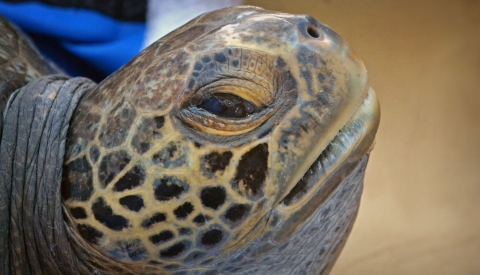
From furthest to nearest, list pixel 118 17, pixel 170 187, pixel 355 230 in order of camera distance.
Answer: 1. pixel 355 230
2. pixel 118 17
3. pixel 170 187

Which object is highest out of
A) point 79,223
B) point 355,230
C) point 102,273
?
point 79,223

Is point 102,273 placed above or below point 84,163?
below

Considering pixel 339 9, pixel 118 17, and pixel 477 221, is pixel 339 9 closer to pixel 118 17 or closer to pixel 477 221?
pixel 118 17

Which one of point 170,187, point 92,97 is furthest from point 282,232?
point 92,97

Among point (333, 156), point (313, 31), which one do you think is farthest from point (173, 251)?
point (313, 31)

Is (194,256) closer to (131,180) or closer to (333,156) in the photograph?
(131,180)

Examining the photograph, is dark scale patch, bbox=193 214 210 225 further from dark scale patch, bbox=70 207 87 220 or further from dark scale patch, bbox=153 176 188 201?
dark scale patch, bbox=70 207 87 220
